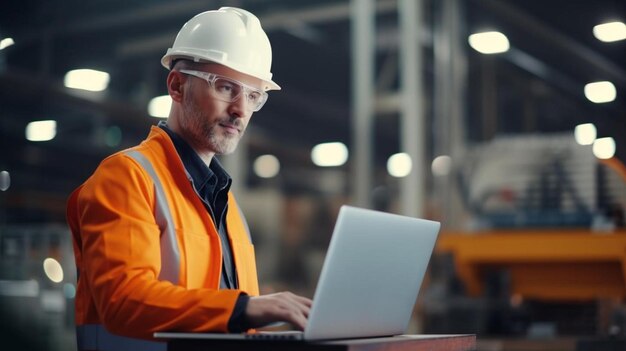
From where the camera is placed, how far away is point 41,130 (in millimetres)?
5129

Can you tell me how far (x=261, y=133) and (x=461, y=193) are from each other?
1.60 metres

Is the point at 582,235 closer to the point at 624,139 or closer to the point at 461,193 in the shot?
the point at 461,193

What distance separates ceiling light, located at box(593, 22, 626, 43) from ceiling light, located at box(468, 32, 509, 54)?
0.73 metres

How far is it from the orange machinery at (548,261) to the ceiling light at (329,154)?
4.73 ft

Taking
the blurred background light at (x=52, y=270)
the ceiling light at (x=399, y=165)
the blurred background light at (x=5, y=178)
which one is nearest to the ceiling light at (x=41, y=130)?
the blurred background light at (x=5, y=178)

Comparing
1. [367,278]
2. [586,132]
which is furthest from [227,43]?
[586,132]

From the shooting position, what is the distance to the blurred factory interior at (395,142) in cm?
467

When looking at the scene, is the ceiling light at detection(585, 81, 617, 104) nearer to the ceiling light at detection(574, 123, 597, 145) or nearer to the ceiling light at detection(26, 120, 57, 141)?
the ceiling light at detection(574, 123, 597, 145)

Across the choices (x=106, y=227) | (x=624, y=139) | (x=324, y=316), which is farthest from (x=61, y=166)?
(x=324, y=316)

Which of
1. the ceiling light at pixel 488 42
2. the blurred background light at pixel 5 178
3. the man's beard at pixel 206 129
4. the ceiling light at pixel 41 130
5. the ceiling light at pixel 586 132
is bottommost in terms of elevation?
the man's beard at pixel 206 129

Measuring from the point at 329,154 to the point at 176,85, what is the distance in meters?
4.29

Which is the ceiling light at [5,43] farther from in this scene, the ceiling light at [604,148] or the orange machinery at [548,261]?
the ceiling light at [604,148]

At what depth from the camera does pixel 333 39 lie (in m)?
6.58

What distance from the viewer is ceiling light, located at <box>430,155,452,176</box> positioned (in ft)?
19.0
